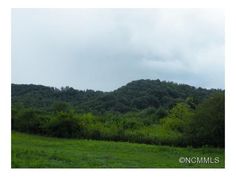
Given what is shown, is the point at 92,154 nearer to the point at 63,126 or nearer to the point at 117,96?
the point at 63,126

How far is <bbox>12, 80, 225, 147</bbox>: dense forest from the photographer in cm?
2112

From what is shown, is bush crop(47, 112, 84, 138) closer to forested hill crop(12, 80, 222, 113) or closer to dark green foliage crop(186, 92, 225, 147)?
forested hill crop(12, 80, 222, 113)

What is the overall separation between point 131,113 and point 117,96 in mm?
527

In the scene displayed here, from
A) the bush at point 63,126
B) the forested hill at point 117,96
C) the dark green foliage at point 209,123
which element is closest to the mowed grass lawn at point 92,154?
the bush at point 63,126

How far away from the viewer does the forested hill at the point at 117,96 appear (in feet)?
69.3

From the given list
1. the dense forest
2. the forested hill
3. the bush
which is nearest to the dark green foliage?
the dense forest

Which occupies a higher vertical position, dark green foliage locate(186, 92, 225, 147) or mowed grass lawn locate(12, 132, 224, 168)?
dark green foliage locate(186, 92, 225, 147)

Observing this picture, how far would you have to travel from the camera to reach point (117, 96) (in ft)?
70.4

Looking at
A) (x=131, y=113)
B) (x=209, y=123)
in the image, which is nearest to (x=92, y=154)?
(x=131, y=113)

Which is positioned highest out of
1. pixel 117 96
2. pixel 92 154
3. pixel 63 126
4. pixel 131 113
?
pixel 117 96

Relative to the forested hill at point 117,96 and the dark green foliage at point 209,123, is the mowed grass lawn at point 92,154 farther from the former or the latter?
the forested hill at point 117,96

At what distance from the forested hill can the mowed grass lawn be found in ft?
2.64
